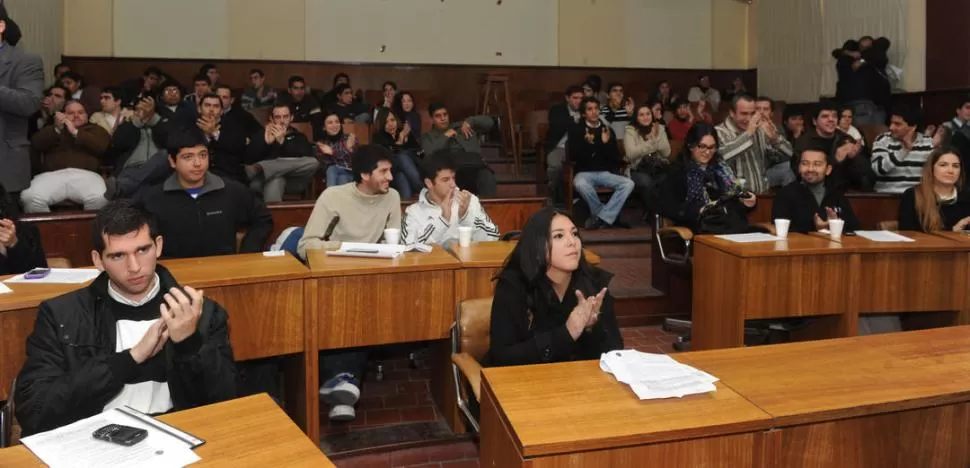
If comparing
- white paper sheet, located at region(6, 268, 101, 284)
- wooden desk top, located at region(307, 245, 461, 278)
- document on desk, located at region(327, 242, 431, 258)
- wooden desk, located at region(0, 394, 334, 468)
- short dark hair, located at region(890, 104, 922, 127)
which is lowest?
wooden desk, located at region(0, 394, 334, 468)

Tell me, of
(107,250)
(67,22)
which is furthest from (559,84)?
(107,250)

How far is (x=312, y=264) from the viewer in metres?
3.52

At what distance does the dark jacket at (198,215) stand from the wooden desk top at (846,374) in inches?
98.8

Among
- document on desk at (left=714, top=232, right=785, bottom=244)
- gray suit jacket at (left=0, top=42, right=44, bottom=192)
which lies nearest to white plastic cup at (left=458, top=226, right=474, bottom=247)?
document on desk at (left=714, top=232, right=785, bottom=244)

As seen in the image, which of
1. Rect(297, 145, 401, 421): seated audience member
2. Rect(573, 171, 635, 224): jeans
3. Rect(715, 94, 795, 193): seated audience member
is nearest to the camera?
Rect(297, 145, 401, 421): seated audience member

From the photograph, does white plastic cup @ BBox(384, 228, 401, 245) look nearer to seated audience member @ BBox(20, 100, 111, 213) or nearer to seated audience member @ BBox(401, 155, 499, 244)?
seated audience member @ BBox(401, 155, 499, 244)

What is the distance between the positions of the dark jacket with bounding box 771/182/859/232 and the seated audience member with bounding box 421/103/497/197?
2.57m

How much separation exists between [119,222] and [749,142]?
184 inches

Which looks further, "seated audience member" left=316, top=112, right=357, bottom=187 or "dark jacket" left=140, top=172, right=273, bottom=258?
"seated audience member" left=316, top=112, right=357, bottom=187

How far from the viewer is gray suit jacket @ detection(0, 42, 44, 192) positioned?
428cm

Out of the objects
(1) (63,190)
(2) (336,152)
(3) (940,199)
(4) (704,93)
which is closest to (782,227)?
(3) (940,199)

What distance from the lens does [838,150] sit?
615 cm

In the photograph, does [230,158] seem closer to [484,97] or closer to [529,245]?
[529,245]

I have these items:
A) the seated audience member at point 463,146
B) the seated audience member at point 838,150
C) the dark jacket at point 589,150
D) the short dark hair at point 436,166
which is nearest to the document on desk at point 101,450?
the short dark hair at point 436,166
